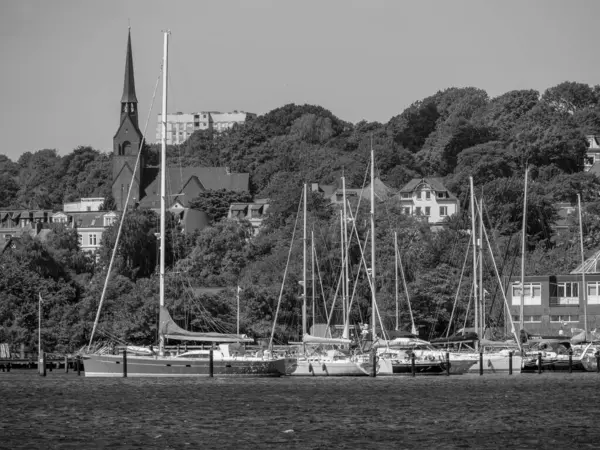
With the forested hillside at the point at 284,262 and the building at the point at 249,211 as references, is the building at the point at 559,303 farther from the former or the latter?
the building at the point at 249,211

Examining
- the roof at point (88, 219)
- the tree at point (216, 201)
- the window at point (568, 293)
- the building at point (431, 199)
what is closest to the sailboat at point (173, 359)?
the window at point (568, 293)

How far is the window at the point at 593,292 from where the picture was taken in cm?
10806

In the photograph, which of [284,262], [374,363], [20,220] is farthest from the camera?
[20,220]

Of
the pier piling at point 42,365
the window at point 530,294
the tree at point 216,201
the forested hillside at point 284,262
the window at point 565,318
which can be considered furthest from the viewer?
the tree at point 216,201

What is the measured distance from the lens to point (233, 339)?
79.3 m

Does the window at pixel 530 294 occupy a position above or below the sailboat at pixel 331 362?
above

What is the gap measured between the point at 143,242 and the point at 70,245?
1546 centimetres

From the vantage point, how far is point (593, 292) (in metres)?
108

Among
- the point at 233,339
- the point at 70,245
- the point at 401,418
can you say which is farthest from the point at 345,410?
the point at 70,245

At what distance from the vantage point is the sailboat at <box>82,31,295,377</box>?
7662 cm

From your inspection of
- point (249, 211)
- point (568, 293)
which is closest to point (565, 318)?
point (568, 293)

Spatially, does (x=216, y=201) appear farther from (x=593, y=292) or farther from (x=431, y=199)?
(x=593, y=292)

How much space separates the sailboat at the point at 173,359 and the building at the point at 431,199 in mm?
91441

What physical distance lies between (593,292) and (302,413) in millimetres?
55297
